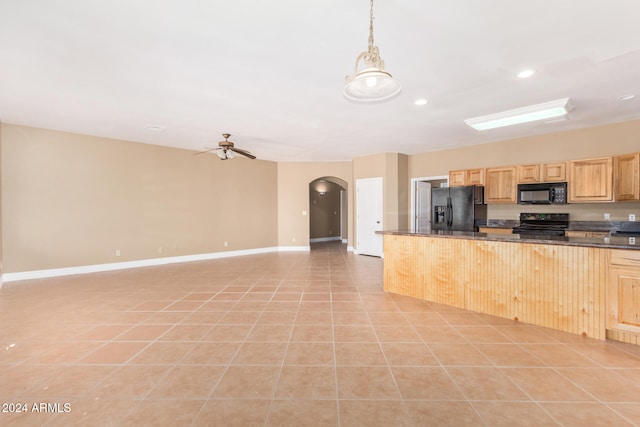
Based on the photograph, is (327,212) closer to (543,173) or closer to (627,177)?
(543,173)

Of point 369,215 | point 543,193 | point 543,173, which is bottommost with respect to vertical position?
point 369,215

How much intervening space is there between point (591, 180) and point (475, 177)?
1857mm

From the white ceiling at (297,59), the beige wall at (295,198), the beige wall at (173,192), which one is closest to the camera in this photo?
the white ceiling at (297,59)

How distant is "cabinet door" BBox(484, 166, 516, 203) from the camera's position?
557cm

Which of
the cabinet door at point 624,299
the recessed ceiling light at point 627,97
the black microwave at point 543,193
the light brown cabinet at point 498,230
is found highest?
the recessed ceiling light at point 627,97

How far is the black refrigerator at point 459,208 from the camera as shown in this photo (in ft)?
19.5

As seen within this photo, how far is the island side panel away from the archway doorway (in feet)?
21.9

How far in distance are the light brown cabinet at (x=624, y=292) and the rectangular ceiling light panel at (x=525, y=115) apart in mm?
2183

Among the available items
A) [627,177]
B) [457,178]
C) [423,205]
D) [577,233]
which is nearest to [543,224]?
[577,233]

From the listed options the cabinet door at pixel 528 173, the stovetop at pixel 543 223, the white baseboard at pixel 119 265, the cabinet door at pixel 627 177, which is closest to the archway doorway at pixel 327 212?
the white baseboard at pixel 119 265

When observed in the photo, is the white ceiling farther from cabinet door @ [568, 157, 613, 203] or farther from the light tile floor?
the light tile floor

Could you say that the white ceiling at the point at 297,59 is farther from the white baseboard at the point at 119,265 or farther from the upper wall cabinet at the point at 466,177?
the white baseboard at the point at 119,265

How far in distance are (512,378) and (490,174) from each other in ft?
16.0

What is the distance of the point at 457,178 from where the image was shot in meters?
6.39
